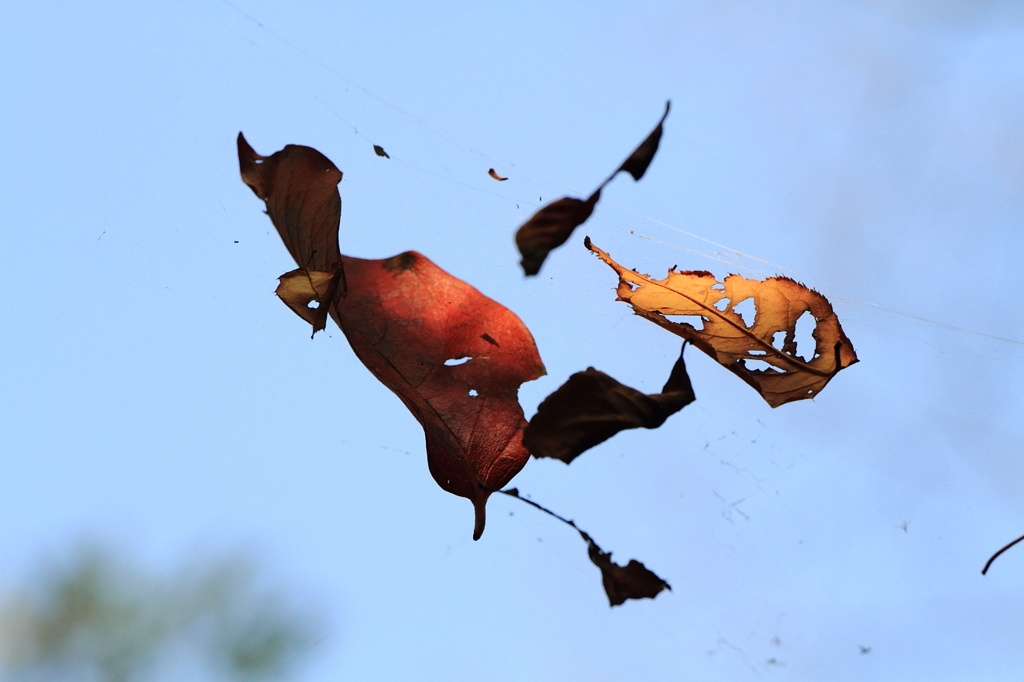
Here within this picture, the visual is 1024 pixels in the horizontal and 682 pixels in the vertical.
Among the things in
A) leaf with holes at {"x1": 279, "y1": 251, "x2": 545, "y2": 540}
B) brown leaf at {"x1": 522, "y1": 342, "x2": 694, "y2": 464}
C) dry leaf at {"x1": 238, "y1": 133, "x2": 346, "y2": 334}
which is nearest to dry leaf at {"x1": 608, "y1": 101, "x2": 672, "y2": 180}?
brown leaf at {"x1": 522, "y1": 342, "x2": 694, "y2": 464}

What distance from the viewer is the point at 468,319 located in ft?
5.78

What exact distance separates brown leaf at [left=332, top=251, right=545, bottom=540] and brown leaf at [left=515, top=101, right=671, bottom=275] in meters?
0.56

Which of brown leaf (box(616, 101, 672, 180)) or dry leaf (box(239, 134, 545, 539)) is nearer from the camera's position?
brown leaf (box(616, 101, 672, 180))

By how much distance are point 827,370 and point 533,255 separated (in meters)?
0.95

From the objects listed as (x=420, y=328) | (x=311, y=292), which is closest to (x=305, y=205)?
(x=311, y=292)

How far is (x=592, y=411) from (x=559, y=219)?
1.31 ft

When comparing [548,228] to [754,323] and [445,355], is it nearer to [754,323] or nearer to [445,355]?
[445,355]

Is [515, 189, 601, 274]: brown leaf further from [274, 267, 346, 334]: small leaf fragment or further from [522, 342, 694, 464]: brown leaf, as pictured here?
[274, 267, 346, 334]: small leaf fragment

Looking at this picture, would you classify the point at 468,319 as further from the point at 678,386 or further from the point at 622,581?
the point at 622,581

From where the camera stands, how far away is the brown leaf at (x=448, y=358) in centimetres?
168

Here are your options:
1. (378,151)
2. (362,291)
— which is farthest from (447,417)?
(378,151)

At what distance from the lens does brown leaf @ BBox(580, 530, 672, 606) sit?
141 centimetres

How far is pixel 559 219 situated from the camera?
3.99 feet

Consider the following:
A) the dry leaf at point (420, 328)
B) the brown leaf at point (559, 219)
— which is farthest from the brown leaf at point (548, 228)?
the dry leaf at point (420, 328)
